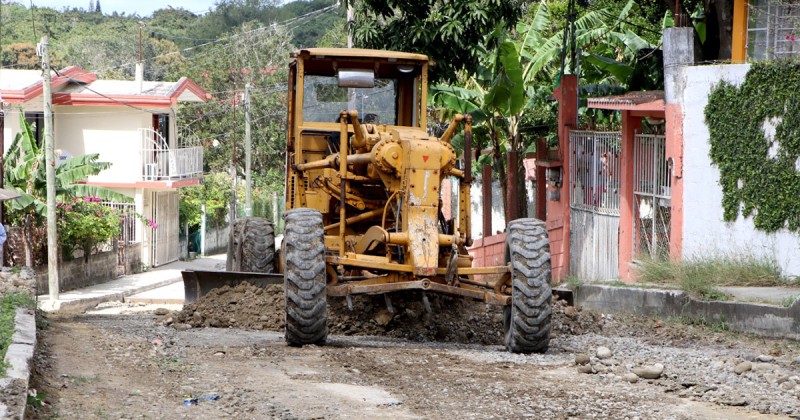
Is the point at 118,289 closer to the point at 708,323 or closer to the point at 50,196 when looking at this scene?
the point at 50,196

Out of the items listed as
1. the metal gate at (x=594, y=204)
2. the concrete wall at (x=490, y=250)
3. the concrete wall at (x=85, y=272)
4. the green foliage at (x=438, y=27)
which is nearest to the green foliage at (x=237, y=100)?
the concrete wall at (x=85, y=272)

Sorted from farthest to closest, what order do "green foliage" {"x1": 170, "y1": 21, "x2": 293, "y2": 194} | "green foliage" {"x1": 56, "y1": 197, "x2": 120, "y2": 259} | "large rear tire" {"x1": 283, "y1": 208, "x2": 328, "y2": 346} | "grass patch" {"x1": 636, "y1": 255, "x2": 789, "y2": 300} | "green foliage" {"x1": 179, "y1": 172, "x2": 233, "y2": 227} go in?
"green foliage" {"x1": 170, "y1": 21, "x2": 293, "y2": 194}
"green foliage" {"x1": 179, "y1": 172, "x2": 233, "y2": 227}
"green foliage" {"x1": 56, "y1": 197, "x2": 120, "y2": 259}
"grass patch" {"x1": 636, "y1": 255, "x2": 789, "y2": 300}
"large rear tire" {"x1": 283, "y1": 208, "x2": 328, "y2": 346}

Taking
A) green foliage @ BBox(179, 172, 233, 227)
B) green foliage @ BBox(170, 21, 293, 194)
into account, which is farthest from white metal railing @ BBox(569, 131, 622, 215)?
green foliage @ BBox(170, 21, 293, 194)

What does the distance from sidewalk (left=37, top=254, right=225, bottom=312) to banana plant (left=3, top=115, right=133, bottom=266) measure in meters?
1.73

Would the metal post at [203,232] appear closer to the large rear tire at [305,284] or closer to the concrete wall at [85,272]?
the concrete wall at [85,272]

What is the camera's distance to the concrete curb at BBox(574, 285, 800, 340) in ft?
41.3

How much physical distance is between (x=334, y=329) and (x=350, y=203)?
4.72 feet

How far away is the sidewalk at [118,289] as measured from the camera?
2705 centimetres

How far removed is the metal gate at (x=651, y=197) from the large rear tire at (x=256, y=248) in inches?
232

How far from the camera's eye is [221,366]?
10031 millimetres

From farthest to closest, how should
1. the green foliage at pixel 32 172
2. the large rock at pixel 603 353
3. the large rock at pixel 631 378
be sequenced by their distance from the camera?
the green foliage at pixel 32 172 < the large rock at pixel 603 353 < the large rock at pixel 631 378

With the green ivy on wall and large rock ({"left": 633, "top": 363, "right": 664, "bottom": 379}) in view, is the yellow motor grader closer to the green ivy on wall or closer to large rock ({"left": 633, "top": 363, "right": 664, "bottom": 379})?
large rock ({"left": 633, "top": 363, "right": 664, "bottom": 379})

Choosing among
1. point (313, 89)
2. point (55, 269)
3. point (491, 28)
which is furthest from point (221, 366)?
point (55, 269)

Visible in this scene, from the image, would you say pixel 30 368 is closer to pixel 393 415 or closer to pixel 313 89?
pixel 393 415
